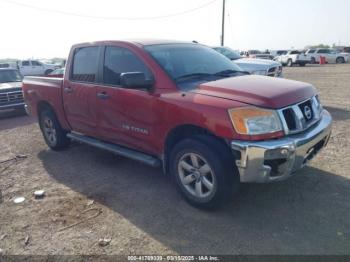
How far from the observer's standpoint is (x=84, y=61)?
4922 millimetres

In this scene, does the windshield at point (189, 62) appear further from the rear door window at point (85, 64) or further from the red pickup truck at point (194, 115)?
the rear door window at point (85, 64)

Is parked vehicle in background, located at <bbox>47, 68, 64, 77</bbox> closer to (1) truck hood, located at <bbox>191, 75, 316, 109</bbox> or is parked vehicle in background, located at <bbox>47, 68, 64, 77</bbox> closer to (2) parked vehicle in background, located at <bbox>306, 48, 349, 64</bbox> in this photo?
(1) truck hood, located at <bbox>191, 75, 316, 109</bbox>

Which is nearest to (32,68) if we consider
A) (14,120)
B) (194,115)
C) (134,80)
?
(14,120)

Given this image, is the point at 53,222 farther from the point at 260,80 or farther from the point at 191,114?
the point at 260,80

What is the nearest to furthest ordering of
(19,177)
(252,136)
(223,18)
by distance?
(252,136), (19,177), (223,18)

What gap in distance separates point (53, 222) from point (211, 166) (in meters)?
1.84

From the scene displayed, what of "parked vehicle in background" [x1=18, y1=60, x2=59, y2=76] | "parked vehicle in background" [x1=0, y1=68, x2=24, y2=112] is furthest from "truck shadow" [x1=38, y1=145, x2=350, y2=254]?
"parked vehicle in background" [x1=18, y1=60, x2=59, y2=76]

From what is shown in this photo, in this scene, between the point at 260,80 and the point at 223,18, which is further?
the point at 223,18

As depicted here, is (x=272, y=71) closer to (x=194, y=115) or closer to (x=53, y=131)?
(x=53, y=131)

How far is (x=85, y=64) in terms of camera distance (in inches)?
192

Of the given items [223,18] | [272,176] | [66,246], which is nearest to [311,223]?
[272,176]

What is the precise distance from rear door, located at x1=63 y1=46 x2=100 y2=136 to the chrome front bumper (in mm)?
2444

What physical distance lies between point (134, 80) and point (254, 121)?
1374 millimetres

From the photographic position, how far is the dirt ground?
3.01 meters
